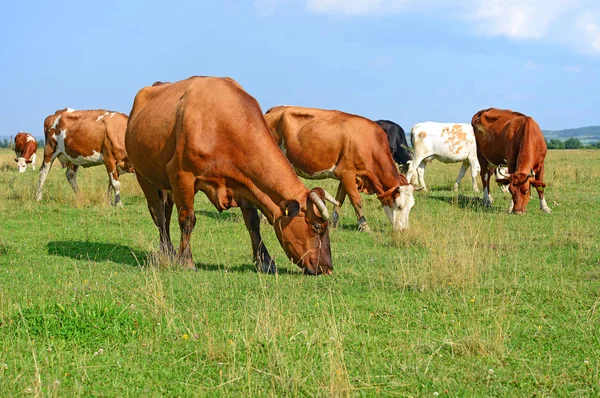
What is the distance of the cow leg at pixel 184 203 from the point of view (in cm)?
839

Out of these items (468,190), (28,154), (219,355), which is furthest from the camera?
(28,154)

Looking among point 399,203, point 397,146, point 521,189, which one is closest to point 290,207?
point 399,203

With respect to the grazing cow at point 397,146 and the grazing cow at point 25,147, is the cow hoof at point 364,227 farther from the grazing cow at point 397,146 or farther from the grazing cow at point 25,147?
the grazing cow at point 25,147

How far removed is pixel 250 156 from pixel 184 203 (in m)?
1.08

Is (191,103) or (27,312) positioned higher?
(191,103)

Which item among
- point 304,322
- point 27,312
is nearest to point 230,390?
point 304,322

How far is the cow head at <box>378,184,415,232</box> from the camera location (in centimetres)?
1230

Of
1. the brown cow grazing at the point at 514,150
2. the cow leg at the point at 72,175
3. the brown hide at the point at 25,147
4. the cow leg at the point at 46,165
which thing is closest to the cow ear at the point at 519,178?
the brown cow grazing at the point at 514,150

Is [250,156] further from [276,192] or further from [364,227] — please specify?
[364,227]

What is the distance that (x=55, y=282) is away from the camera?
7.60m

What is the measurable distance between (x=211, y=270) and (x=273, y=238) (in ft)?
10.1

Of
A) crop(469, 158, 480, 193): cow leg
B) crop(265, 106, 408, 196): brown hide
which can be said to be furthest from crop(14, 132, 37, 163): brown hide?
crop(265, 106, 408, 196): brown hide

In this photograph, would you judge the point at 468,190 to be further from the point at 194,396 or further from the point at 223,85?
the point at 194,396

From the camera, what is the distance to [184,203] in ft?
27.9
